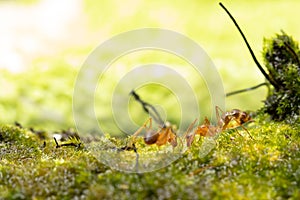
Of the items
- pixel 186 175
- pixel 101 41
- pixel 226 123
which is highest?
pixel 101 41

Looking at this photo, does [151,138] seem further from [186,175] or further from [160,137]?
[186,175]

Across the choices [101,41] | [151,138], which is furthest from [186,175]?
[101,41]

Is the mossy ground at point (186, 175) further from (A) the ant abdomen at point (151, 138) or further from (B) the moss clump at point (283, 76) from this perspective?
(B) the moss clump at point (283, 76)

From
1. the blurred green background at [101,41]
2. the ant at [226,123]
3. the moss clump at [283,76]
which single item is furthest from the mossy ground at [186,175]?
the blurred green background at [101,41]

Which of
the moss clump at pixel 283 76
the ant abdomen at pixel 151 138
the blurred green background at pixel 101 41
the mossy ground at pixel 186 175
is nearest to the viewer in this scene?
the mossy ground at pixel 186 175

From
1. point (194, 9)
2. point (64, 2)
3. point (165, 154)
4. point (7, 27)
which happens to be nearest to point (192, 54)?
point (194, 9)

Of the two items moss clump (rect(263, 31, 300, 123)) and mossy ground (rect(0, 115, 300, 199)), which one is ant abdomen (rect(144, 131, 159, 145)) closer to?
mossy ground (rect(0, 115, 300, 199))

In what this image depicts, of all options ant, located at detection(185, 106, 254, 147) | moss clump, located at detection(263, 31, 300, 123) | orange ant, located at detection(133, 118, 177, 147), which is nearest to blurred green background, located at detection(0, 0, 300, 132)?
moss clump, located at detection(263, 31, 300, 123)
